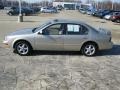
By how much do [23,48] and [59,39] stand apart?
1.48 m

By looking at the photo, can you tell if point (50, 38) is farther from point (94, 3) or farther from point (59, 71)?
point (94, 3)

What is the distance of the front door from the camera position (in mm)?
12055

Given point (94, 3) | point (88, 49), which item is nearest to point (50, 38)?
point (88, 49)

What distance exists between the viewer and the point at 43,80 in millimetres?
8570

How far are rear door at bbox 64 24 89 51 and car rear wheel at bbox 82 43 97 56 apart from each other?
25cm

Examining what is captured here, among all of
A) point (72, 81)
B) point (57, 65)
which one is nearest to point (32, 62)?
point (57, 65)

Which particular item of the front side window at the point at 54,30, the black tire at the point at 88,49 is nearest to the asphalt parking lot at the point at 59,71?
the black tire at the point at 88,49

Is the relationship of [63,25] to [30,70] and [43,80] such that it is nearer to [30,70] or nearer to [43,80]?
[30,70]

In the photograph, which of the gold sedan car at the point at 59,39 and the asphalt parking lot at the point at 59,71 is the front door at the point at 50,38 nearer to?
the gold sedan car at the point at 59,39

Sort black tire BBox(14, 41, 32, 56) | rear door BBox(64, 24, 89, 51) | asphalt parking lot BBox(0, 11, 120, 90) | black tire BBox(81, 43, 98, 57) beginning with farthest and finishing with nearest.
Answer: black tire BBox(81, 43, 98, 57) < rear door BBox(64, 24, 89, 51) < black tire BBox(14, 41, 32, 56) < asphalt parking lot BBox(0, 11, 120, 90)

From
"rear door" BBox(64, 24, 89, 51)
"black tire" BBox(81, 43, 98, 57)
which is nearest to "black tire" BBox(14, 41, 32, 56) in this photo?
"rear door" BBox(64, 24, 89, 51)

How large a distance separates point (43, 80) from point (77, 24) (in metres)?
4.36

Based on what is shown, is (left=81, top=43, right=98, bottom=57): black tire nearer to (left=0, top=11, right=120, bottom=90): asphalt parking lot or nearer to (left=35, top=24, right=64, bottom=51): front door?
(left=0, top=11, right=120, bottom=90): asphalt parking lot

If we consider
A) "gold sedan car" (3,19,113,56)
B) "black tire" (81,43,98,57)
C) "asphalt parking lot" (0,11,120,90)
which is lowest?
"asphalt parking lot" (0,11,120,90)
